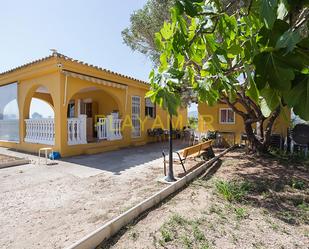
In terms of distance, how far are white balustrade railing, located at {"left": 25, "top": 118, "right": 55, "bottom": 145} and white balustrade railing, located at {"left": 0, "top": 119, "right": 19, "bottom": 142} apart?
4.09ft

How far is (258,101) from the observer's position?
4.45ft

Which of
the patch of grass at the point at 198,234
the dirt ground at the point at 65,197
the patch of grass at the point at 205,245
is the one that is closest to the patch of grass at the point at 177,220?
the patch of grass at the point at 198,234

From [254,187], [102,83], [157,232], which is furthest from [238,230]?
[102,83]

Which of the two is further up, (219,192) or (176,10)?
(176,10)

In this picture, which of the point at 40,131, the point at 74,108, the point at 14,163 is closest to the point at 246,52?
the point at 14,163

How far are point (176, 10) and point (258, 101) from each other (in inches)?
30.2

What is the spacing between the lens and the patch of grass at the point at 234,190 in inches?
210

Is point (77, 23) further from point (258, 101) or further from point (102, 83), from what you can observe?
point (258, 101)

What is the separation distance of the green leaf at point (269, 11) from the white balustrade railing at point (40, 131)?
1169 centimetres

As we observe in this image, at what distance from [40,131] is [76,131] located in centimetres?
208

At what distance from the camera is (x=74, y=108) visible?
18.1 meters

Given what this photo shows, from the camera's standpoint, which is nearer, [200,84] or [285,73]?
[285,73]

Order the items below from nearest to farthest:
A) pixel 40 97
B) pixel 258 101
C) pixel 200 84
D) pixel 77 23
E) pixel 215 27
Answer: pixel 258 101 < pixel 215 27 < pixel 200 84 < pixel 77 23 < pixel 40 97

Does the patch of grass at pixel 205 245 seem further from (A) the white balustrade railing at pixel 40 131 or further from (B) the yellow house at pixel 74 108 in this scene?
(A) the white balustrade railing at pixel 40 131
